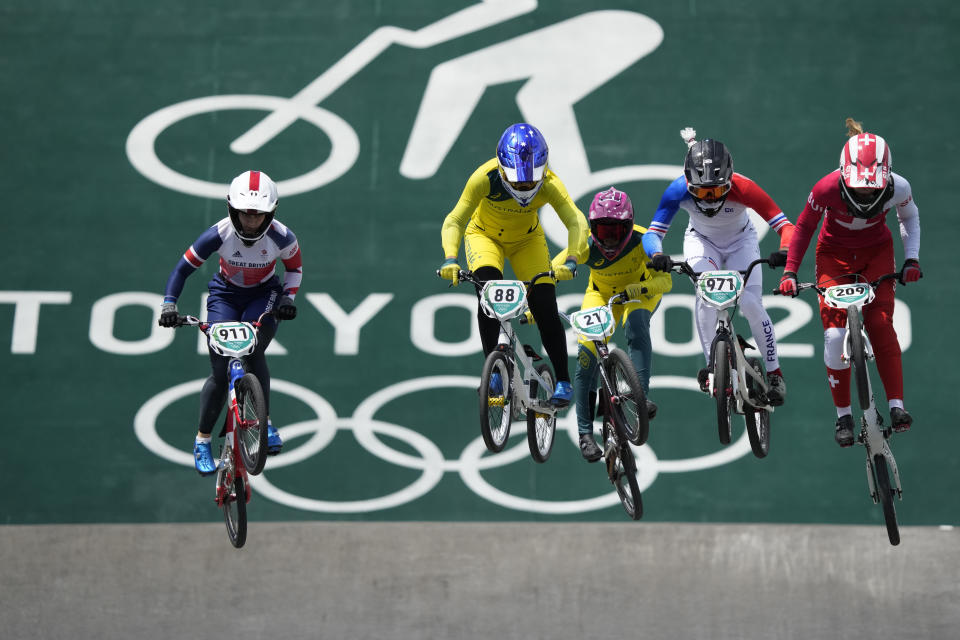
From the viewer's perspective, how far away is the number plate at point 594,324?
847cm

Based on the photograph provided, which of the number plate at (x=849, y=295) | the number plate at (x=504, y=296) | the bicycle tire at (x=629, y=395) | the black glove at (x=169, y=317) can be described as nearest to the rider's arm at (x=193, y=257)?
the black glove at (x=169, y=317)

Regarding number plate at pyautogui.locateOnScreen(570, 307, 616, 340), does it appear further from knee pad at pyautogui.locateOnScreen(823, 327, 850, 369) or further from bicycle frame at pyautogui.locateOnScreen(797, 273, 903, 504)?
knee pad at pyautogui.locateOnScreen(823, 327, 850, 369)

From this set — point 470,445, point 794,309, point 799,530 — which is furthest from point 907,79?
point 470,445

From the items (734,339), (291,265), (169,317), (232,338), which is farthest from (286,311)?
(734,339)

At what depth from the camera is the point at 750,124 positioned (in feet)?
47.1

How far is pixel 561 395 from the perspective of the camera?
920 centimetres

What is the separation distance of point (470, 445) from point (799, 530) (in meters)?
3.66

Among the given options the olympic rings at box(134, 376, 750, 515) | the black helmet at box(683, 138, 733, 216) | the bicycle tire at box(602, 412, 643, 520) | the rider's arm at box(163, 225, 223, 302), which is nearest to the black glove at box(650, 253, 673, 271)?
the black helmet at box(683, 138, 733, 216)

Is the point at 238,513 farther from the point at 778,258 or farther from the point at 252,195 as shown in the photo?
the point at 778,258

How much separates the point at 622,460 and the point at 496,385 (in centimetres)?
102

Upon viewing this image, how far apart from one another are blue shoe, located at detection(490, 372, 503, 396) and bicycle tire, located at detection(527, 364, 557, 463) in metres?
0.43

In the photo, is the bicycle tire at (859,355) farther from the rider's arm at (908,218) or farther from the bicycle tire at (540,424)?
the bicycle tire at (540,424)

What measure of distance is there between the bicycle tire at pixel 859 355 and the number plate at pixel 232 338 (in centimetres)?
401

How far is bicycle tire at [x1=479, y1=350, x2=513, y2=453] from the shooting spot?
8.48m
